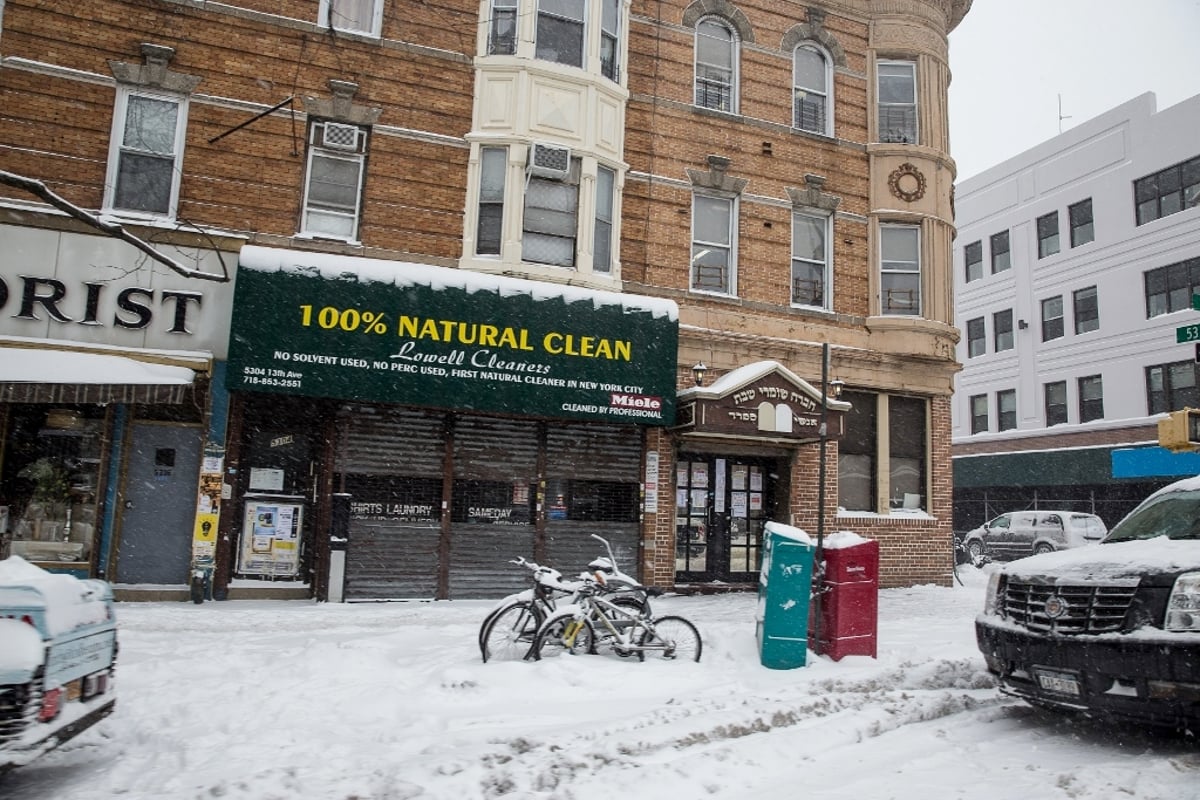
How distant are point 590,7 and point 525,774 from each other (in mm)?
12434

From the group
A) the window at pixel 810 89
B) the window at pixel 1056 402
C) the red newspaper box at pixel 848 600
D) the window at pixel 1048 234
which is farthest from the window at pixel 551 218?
the window at pixel 1048 234

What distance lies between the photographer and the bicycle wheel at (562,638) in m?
7.36

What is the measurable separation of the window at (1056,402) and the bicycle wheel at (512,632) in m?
28.1

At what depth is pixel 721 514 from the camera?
1411 centimetres

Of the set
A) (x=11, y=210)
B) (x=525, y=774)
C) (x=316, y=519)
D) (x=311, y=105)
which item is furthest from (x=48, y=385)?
(x=525, y=774)

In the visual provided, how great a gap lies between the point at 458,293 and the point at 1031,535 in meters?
19.8

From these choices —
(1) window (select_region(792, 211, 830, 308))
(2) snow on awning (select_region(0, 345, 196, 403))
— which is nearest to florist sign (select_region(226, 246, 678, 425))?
(2) snow on awning (select_region(0, 345, 196, 403))

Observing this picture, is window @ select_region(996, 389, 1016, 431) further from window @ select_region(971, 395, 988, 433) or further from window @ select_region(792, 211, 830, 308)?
window @ select_region(792, 211, 830, 308)

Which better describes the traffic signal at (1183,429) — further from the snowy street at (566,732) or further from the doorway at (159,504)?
the doorway at (159,504)

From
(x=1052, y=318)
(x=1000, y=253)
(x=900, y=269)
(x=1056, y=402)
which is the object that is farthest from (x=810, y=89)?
(x=1000, y=253)

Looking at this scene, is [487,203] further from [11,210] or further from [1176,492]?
[1176,492]

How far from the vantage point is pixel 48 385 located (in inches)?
387

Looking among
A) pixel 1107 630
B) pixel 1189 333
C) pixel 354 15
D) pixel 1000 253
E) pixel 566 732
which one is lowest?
pixel 566 732

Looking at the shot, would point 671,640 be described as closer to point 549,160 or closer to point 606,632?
point 606,632
